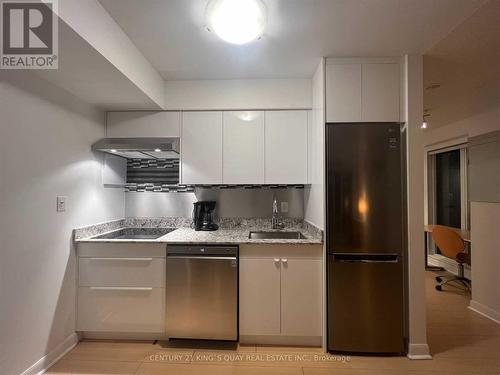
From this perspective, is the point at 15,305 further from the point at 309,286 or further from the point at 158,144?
the point at 309,286

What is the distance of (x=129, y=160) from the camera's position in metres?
2.79

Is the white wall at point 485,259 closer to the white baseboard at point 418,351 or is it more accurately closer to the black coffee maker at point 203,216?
the white baseboard at point 418,351

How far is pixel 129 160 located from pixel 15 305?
160 cm

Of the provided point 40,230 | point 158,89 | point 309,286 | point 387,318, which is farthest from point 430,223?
point 40,230

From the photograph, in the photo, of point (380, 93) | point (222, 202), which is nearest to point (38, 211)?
point (222, 202)

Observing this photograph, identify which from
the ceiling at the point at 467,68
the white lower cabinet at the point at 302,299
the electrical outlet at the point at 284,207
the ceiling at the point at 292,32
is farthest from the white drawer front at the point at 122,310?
the ceiling at the point at 467,68

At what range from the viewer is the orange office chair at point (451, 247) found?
3.23 metres

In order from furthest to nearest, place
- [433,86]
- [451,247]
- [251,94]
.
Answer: [451,247] → [433,86] → [251,94]

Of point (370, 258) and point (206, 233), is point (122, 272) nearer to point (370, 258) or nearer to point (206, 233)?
point (206, 233)

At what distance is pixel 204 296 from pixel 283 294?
25.3 inches

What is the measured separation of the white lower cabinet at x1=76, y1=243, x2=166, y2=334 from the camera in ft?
6.85

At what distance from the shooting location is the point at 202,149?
245 cm

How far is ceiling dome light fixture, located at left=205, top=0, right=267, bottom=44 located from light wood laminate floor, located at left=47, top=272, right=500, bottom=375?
7.41ft

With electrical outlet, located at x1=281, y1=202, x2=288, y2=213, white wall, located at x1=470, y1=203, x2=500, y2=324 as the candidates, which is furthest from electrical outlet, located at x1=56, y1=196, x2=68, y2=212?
white wall, located at x1=470, y1=203, x2=500, y2=324
